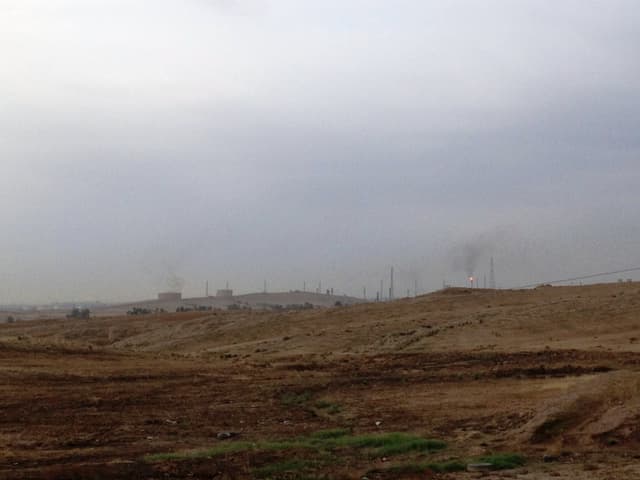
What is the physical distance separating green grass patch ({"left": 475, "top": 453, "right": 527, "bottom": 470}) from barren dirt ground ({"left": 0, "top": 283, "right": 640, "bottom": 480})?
0.18m

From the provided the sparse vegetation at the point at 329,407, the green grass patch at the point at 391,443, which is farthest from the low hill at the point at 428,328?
the green grass patch at the point at 391,443

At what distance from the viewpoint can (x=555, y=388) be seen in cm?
1769

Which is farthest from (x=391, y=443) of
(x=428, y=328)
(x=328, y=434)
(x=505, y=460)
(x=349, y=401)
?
(x=428, y=328)

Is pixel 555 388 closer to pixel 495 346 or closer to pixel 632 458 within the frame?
pixel 632 458

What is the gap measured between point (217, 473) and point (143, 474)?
3.14ft

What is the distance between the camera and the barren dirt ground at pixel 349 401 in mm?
11016

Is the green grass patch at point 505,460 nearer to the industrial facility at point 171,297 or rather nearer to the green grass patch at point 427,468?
the green grass patch at point 427,468

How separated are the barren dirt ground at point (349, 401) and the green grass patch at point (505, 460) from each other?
18 cm

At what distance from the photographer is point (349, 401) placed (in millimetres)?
17812

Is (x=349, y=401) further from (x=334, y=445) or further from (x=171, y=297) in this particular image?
(x=171, y=297)

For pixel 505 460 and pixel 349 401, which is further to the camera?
pixel 349 401

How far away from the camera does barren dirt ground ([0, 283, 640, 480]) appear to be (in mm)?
11016

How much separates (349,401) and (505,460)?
7.46 metres

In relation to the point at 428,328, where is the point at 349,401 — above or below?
below
